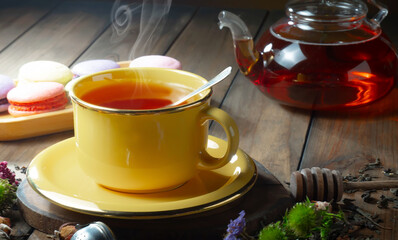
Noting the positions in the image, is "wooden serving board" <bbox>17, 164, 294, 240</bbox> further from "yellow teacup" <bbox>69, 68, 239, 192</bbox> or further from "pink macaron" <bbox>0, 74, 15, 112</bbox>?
"pink macaron" <bbox>0, 74, 15, 112</bbox>

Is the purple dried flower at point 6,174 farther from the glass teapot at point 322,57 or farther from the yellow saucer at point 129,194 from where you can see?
the glass teapot at point 322,57

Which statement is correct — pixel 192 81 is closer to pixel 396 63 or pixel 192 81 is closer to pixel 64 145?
pixel 64 145

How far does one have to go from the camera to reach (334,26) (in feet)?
3.39

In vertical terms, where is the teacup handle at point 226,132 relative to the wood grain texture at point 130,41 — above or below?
above

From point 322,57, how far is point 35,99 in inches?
20.3

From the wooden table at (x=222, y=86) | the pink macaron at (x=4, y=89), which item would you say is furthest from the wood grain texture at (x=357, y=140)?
the pink macaron at (x=4, y=89)

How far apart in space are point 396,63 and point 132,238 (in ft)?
2.21

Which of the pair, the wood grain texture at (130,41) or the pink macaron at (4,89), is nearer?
the pink macaron at (4,89)

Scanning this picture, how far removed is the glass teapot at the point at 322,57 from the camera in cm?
102

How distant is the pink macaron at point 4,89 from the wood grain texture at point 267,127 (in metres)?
0.39

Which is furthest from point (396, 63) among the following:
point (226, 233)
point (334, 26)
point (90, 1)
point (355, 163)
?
point (90, 1)

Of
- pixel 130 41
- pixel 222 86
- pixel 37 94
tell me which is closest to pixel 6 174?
pixel 37 94

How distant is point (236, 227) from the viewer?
0.60 meters

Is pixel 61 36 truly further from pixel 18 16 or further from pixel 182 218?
pixel 182 218
